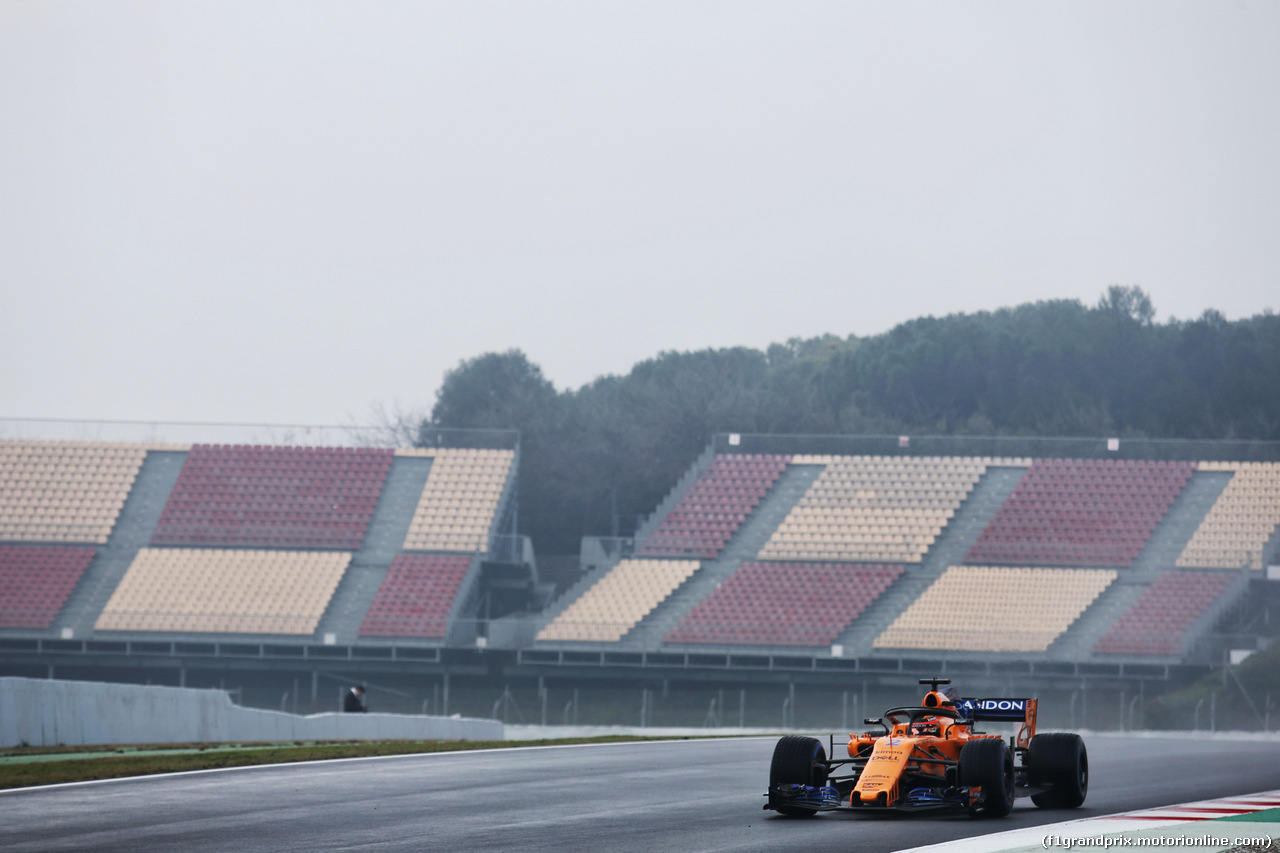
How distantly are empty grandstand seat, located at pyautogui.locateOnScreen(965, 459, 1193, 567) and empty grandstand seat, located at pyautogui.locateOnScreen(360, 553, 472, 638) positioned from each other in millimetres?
16391

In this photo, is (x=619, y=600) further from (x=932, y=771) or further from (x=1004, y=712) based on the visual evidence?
(x=932, y=771)

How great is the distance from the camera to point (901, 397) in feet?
261

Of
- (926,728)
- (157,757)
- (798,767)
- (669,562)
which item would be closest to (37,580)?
(669,562)

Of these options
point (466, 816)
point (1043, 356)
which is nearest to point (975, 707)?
point (466, 816)

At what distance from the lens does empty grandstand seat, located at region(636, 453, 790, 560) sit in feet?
155

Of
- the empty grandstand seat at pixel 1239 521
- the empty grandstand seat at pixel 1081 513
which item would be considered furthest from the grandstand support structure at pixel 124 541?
the empty grandstand seat at pixel 1239 521

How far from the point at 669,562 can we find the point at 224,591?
14.2m

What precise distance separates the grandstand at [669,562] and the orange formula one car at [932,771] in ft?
81.6

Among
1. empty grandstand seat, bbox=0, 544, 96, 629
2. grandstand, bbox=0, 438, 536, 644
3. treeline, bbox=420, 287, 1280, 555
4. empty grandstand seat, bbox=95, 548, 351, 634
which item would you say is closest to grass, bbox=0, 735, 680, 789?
grandstand, bbox=0, 438, 536, 644

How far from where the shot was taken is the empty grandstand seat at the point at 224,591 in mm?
42219

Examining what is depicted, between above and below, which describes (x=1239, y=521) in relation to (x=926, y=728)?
above

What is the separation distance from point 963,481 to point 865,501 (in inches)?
140

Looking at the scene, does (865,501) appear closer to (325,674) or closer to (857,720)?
(857,720)

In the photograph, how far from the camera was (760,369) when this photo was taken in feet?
300
